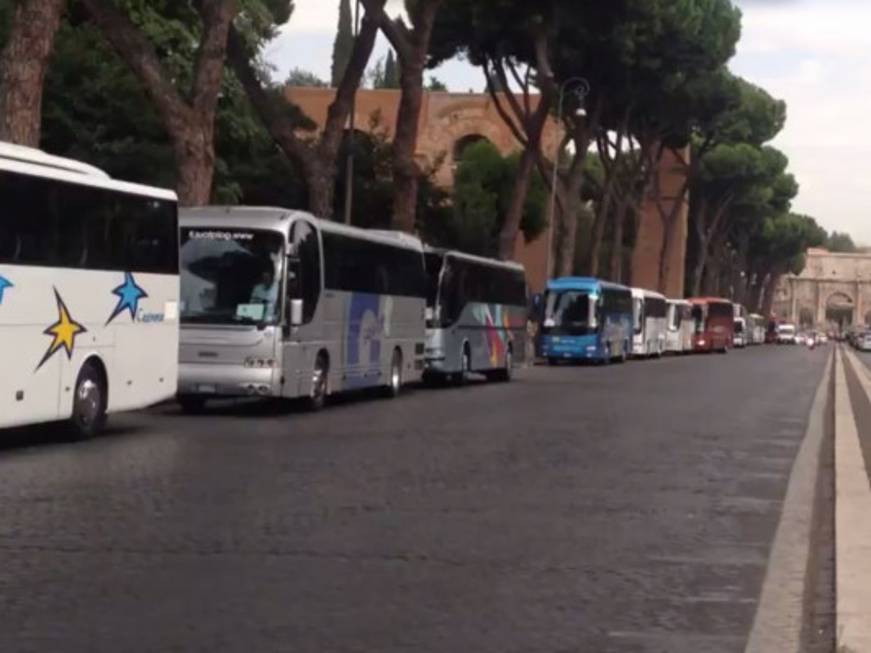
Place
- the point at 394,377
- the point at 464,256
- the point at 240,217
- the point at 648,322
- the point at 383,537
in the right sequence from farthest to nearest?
the point at 648,322
the point at 464,256
the point at 394,377
the point at 240,217
the point at 383,537

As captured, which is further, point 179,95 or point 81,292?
point 179,95

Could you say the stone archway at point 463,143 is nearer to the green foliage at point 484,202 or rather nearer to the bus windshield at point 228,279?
the green foliage at point 484,202

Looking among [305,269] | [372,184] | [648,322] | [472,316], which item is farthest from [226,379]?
[648,322]

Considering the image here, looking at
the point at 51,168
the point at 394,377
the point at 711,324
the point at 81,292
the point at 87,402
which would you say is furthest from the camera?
the point at 711,324

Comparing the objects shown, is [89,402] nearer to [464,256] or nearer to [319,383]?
[319,383]

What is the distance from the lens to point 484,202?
234 feet

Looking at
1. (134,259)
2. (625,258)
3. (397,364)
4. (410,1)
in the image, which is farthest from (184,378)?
(625,258)

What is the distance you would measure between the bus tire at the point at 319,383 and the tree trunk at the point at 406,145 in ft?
41.9

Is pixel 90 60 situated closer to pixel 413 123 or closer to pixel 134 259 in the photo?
pixel 413 123

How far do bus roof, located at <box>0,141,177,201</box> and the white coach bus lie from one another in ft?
0.05

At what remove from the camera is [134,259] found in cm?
1942

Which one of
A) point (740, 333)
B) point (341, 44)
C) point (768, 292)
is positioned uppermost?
point (341, 44)

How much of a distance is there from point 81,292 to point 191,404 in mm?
7070

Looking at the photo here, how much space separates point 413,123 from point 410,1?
9.44 m
